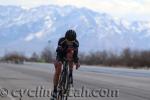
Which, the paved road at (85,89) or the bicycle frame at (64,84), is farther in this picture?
the paved road at (85,89)

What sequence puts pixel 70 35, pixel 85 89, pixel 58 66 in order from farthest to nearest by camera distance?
pixel 85 89
pixel 58 66
pixel 70 35

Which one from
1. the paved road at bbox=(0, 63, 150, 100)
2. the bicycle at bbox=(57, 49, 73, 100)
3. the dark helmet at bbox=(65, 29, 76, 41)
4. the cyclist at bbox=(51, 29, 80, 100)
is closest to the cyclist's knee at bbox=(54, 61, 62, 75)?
the cyclist at bbox=(51, 29, 80, 100)

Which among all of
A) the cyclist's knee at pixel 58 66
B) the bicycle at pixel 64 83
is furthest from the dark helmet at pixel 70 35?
the cyclist's knee at pixel 58 66

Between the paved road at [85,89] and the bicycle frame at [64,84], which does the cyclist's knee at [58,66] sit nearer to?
the bicycle frame at [64,84]

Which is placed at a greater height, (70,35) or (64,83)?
(70,35)

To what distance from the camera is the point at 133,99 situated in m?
18.5

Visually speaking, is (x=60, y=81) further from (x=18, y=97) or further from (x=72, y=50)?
(x=18, y=97)

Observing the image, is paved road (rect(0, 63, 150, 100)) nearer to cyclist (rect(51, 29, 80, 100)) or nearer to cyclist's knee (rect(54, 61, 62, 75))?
cyclist's knee (rect(54, 61, 62, 75))

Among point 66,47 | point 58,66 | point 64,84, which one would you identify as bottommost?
point 64,84

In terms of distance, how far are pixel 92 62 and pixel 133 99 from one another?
273 feet

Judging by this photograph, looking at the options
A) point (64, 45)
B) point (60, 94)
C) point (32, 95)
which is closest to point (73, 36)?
point (64, 45)

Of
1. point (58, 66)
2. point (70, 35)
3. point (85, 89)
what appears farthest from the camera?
point (85, 89)

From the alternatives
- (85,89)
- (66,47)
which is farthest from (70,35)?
(85,89)

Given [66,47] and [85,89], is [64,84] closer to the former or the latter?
[66,47]
